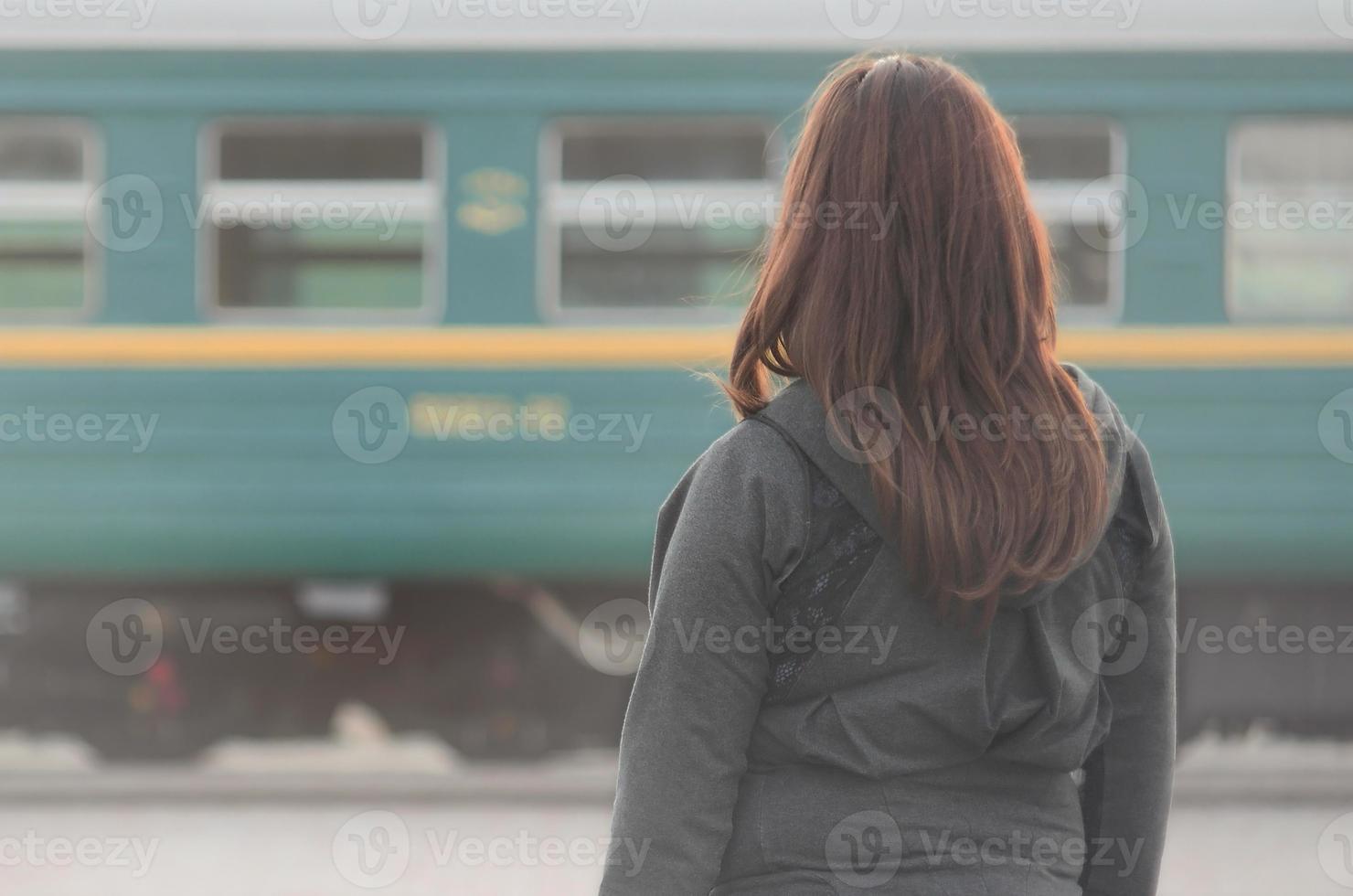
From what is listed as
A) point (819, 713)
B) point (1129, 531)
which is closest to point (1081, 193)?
point (1129, 531)

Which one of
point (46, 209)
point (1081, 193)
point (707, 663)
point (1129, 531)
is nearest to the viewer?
point (707, 663)

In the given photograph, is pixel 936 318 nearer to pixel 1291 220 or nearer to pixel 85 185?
pixel 1291 220

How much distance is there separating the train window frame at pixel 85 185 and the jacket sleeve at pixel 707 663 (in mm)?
4815

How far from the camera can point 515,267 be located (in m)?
5.73

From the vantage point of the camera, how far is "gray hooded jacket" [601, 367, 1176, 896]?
140 cm

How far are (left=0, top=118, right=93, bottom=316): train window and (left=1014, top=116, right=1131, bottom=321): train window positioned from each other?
320 centimetres

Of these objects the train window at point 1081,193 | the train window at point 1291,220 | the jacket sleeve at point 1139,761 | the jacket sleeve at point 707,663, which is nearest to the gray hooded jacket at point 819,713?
the jacket sleeve at point 707,663

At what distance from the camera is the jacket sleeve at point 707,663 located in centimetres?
140

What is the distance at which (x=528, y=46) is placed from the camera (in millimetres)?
5746

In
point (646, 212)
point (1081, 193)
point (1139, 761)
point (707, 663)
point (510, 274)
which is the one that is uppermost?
point (1081, 193)

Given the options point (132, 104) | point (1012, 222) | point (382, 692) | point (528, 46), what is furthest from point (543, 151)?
point (1012, 222)

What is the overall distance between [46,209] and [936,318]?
197 inches

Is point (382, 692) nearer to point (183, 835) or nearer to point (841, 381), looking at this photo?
point (183, 835)

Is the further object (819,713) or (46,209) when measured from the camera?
(46,209)
